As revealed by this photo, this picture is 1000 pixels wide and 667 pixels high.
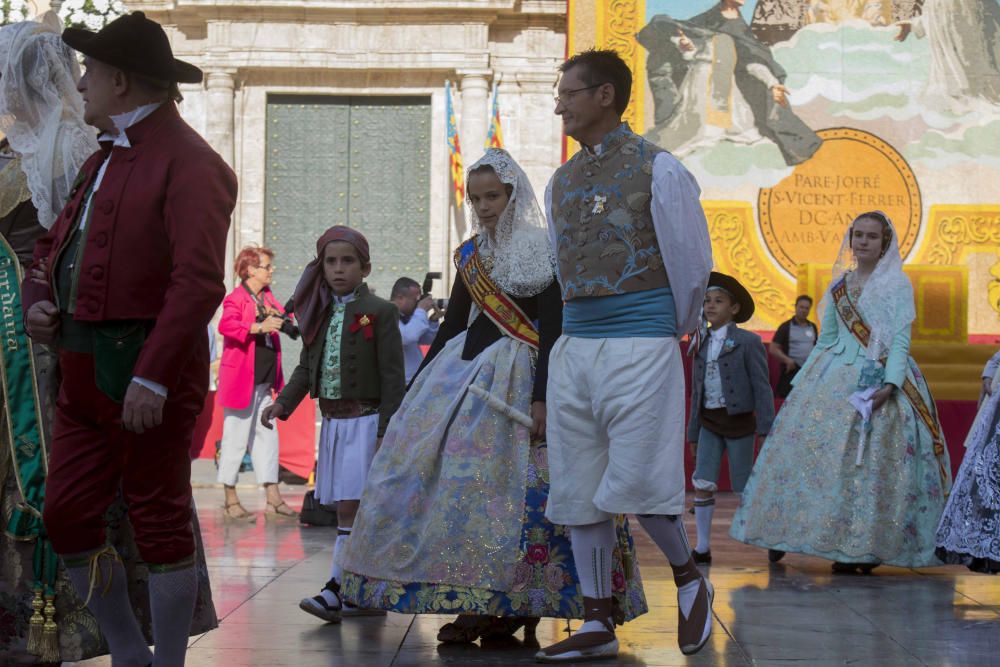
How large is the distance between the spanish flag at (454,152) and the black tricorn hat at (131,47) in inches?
520

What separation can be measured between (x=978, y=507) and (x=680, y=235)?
2.51 metres

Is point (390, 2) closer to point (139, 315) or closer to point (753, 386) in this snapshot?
point (753, 386)

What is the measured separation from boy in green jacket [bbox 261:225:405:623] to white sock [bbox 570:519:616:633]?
1442 millimetres

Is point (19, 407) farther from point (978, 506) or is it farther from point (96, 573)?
point (978, 506)

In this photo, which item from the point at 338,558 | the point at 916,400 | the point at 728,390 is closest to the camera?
the point at 338,558

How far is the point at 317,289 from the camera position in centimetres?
601

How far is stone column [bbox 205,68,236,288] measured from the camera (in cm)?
1734

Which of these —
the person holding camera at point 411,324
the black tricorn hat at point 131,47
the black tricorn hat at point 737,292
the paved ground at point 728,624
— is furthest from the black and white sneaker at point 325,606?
the person holding camera at point 411,324

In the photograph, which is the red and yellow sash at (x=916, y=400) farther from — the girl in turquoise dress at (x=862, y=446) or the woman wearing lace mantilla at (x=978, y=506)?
the woman wearing lace mantilla at (x=978, y=506)

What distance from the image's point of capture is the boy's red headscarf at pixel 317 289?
5.92 metres

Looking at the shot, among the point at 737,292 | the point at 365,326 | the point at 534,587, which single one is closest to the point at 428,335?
the point at 737,292

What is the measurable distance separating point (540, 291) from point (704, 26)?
12.6 metres

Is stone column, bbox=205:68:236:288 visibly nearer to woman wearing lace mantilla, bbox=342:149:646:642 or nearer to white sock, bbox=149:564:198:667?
woman wearing lace mantilla, bbox=342:149:646:642

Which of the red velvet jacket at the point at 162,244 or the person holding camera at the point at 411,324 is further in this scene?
the person holding camera at the point at 411,324
